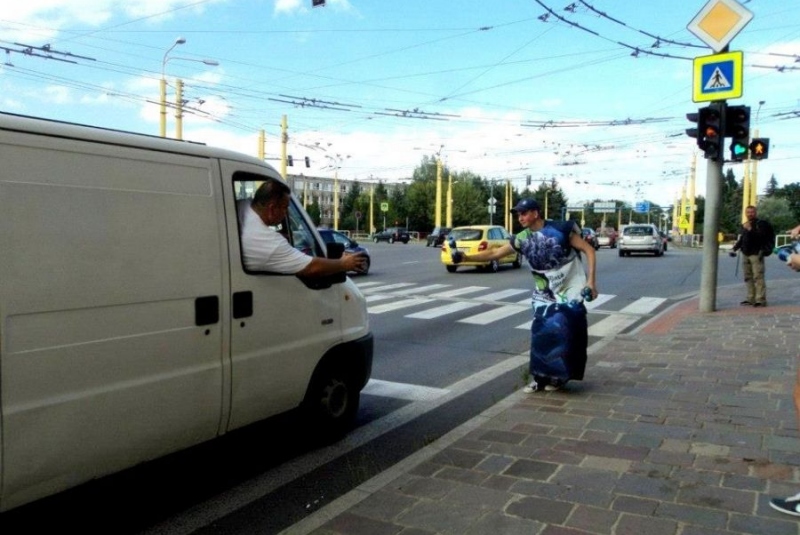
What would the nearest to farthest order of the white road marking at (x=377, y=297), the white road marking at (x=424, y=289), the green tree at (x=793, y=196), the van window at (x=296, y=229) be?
1. the van window at (x=296, y=229)
2. the white road marking at (x=377, y=297)
3. the white road marking at (x=424, y=289)
4. the green tree at (x=793, y=196)

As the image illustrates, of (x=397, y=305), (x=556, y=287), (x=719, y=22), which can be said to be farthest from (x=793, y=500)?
(x=397, y=305)

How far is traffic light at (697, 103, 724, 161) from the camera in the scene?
11055 millimetres

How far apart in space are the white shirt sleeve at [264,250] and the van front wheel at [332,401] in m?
0.97

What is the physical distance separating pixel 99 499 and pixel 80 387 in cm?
121

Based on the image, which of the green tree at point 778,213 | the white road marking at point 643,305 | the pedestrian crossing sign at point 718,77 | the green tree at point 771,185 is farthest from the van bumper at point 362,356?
the green tree at point 771,185

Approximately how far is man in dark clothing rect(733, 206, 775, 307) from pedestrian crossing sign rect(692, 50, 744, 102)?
222 cm

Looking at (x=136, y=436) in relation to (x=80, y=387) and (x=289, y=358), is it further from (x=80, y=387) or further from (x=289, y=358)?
(x=289, y=358)

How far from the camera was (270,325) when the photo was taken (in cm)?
412

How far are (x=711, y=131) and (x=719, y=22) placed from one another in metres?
1.70

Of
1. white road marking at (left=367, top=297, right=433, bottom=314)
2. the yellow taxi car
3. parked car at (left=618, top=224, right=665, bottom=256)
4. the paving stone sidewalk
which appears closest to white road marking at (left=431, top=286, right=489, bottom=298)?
white road marking at (left=367, top=297, right=433, bottom=314)

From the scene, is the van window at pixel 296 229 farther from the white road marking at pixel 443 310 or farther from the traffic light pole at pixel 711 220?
the traffic light pole at pixel 711 220

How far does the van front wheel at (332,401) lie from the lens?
4.75 m

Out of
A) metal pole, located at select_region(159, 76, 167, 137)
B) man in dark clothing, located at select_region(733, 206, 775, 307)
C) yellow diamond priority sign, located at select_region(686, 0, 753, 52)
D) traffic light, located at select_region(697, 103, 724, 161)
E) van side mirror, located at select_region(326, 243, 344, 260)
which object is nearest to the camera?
van side mirror, located at select_region(326, 243, 344, 260)

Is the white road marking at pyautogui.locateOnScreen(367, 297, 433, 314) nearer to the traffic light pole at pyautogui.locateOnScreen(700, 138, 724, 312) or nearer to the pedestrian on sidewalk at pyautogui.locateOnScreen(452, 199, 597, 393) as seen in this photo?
the traffic light pole at pyautogui.locateOnScreen(700, 138, 724, 312)
